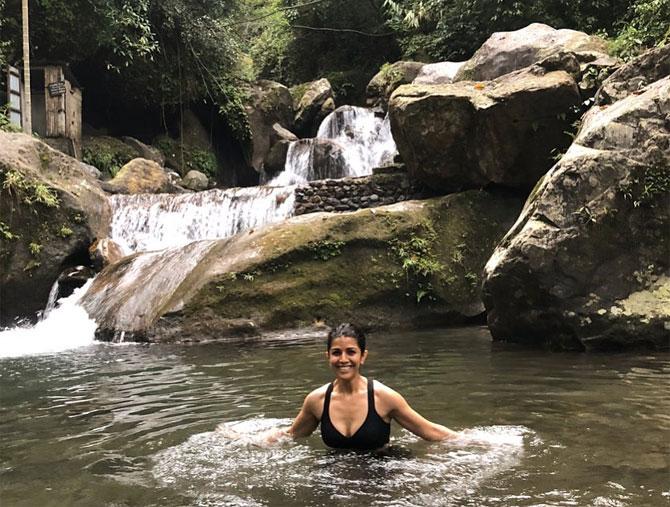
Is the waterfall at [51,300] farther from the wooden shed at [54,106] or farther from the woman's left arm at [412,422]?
the woman's left arm at [412,422]

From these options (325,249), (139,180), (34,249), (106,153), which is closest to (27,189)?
(34,249)

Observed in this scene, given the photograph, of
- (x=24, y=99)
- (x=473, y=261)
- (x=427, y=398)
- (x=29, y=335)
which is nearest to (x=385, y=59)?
(x=24, y=99)

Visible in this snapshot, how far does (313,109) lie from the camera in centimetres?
2291

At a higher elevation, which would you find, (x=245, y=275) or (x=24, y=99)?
(x=24, y=99)

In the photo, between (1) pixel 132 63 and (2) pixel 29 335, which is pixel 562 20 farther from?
(2) pixel 29 335

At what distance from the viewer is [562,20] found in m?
17.4

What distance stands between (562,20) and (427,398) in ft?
49.1

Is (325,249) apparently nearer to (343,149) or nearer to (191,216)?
(191,216)

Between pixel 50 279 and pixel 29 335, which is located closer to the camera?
pixel 29 335

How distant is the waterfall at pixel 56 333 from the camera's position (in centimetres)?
960

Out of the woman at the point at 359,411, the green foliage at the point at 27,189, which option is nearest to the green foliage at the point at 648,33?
the woman at the point at 359,411

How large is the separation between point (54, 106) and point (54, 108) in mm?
53

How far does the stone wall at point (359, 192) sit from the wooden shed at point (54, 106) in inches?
308

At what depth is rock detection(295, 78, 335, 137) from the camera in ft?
75.1
